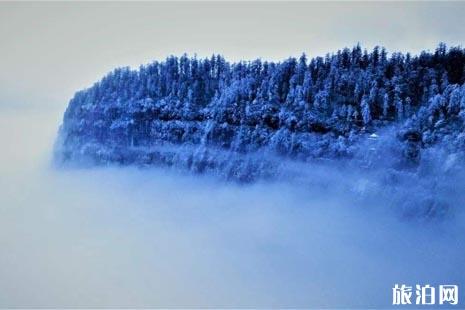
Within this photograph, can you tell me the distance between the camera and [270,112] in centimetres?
3175

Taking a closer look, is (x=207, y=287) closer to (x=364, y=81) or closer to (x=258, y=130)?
(x=258, y=130)

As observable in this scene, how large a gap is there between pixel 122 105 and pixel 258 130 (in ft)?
40.2

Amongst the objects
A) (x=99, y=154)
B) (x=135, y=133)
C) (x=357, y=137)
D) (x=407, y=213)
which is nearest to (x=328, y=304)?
(x=407, y=213)

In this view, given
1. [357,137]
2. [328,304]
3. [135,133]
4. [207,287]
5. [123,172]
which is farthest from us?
[123,172]

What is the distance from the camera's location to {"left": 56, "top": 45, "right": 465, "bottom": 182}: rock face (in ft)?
88.9

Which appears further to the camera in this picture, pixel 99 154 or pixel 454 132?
pixel 99 154

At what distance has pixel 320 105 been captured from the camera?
29.8 meters

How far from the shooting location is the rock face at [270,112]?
27.1 meters

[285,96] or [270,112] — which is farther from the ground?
[285,96]

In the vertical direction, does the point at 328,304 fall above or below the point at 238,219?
below

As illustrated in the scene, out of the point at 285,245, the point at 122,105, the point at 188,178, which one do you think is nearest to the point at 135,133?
the point at 122,105

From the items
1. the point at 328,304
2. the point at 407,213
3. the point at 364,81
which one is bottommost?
the point at 328,304

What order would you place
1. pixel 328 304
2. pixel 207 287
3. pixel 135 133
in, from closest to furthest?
pixel 328 304, pixel 207 287, pixel 135 133

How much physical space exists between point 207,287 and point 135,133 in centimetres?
1280
